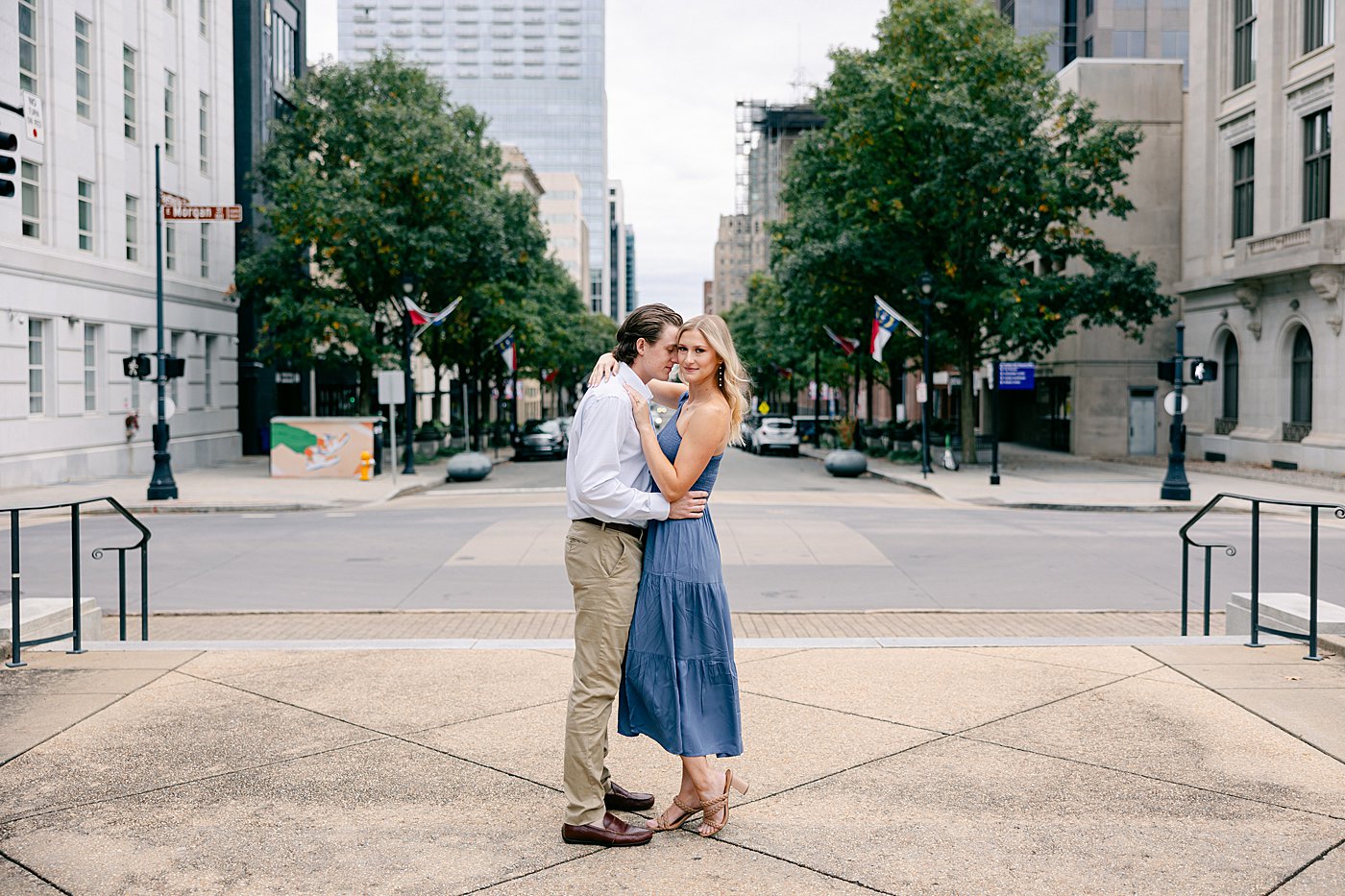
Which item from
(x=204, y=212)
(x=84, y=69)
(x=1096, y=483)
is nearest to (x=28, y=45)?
(x=84, y=69)

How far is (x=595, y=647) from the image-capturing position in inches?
181

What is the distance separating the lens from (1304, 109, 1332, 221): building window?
107 ft

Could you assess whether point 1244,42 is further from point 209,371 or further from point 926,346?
point 209,371

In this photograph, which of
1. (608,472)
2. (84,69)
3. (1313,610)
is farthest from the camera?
(84,69)

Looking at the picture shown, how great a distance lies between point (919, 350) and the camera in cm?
4247

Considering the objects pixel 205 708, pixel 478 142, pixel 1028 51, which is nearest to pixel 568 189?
pixel 478 142

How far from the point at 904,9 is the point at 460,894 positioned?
113ft

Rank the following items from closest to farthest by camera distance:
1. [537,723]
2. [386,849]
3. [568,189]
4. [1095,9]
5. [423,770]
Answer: [386,849]
[423,770]
[537,723]
[1095,9]
[568,189]

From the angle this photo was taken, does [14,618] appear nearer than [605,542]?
No

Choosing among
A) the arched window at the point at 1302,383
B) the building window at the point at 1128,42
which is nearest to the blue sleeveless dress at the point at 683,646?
the arched window at the point at 1302,383

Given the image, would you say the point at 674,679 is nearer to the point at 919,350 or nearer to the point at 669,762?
the point at 669,762

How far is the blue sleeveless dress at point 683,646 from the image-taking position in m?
4.59

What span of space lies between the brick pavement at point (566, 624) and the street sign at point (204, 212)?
1221 centimetres

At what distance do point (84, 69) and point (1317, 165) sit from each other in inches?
1289
